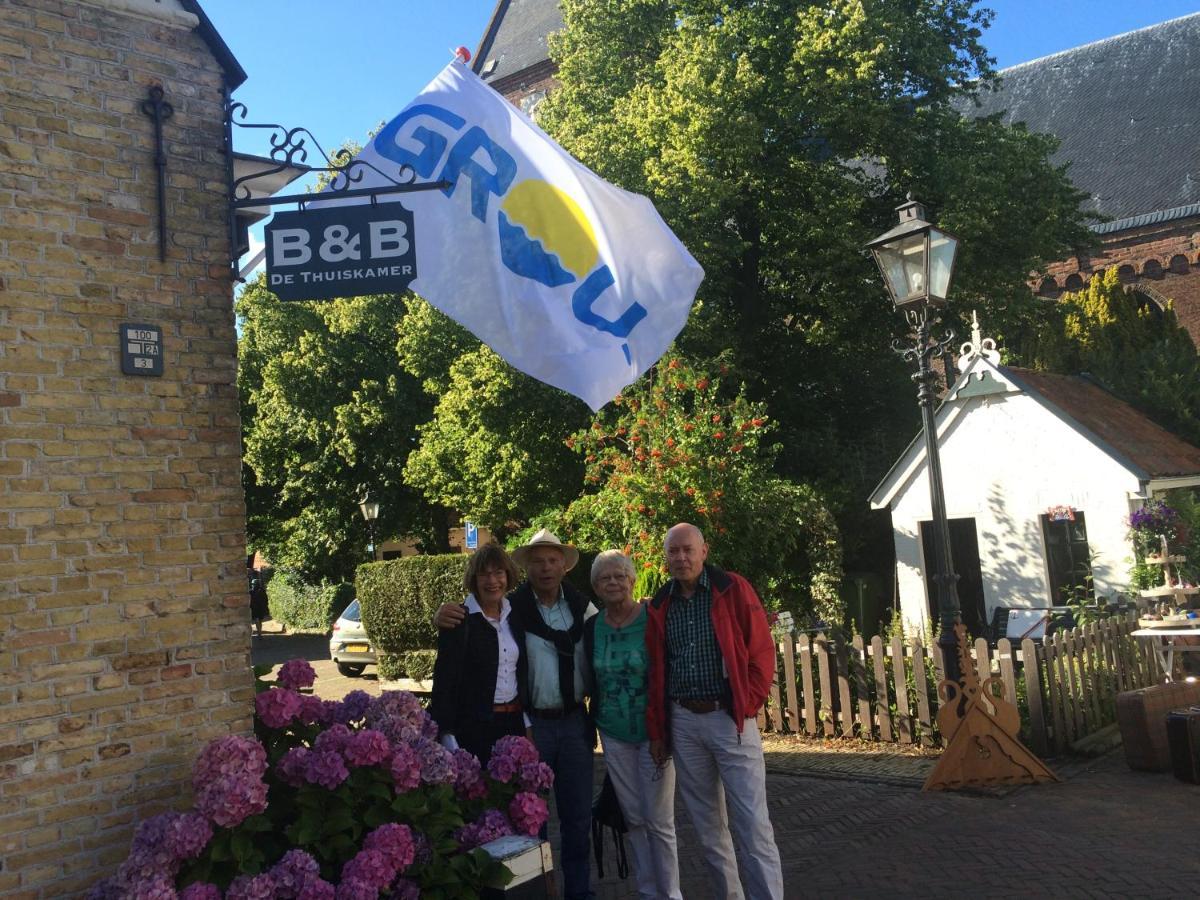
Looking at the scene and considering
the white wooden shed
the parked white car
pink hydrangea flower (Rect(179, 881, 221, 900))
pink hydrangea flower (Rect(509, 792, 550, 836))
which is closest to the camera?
pink hydrangea flower (Rect(179, 881, 221, 900))

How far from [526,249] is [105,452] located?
7.15 ft

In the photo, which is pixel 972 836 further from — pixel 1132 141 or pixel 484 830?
pixel 1132 141

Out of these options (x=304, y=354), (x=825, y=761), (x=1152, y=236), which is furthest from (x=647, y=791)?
(x=1152, y=236)

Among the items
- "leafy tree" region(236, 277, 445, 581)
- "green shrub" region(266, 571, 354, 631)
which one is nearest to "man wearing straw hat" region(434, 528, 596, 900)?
"leafy tree" region(236, 277, 445, 581)

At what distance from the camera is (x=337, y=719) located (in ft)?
15.0

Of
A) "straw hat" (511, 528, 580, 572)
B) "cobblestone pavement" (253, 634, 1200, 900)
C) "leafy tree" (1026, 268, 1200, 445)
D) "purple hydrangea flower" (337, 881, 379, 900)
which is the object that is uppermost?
"leafy tree" (1026, 268, 1200, 445)

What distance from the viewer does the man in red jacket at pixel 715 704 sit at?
453 cm

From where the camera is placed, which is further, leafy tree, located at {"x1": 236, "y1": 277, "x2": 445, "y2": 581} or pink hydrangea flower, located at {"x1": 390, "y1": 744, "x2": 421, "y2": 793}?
leafy tree, located at {"x1": 236, "y1": 277, "x2": 445, "y2": 581}

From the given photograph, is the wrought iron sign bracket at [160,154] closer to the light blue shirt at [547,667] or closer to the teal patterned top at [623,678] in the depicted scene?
the light blue shirt at [547,667]

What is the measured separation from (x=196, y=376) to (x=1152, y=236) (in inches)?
1148

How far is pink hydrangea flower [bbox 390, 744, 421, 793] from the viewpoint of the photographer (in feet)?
13.1

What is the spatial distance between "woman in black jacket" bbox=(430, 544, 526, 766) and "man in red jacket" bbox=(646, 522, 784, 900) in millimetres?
660

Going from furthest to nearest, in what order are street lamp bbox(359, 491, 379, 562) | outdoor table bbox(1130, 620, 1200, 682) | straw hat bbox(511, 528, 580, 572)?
street lamp bbox(359, 491, 379, 562)
outdoor table bbox(1130, 620, 1200, 682)
straw hat bbox(511, 528, 580, 572)

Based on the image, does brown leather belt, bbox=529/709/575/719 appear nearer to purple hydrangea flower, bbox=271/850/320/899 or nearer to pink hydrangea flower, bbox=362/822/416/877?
pink hydrangea flower, bbox=362/822/416/877
